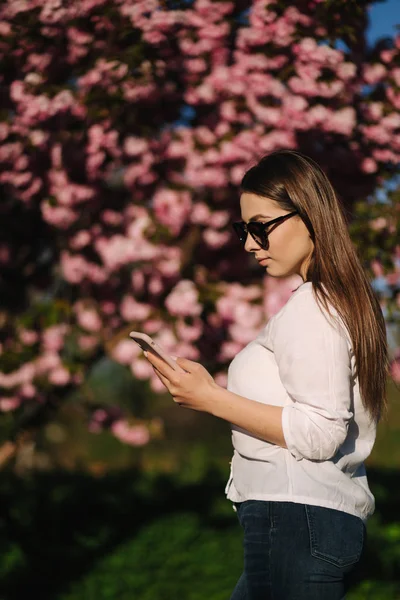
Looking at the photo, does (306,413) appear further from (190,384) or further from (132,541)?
(132,541)

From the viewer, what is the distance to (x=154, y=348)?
197 centimetres

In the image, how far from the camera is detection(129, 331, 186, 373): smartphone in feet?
6.40

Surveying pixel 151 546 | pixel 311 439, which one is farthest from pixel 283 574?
pixel 151 546

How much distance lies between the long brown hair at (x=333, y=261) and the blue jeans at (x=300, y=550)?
338mm

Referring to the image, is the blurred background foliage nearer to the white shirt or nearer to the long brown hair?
the long brown hair

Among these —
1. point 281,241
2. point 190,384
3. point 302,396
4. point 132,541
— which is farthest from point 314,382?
point 132,541

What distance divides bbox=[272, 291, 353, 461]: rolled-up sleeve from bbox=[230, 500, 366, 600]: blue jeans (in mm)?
155

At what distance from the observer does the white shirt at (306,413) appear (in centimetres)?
184

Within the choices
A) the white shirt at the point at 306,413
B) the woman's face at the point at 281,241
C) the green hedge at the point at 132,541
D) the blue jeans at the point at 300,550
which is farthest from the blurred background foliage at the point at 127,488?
the blue jeans at the point at 300,550

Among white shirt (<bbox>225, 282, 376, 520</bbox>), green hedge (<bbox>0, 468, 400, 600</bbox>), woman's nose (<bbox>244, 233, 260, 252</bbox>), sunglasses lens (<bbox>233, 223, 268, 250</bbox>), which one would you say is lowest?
green hedge (<bbox>0, 468, 400, 600</bbox>)

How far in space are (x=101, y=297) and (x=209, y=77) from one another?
181cm

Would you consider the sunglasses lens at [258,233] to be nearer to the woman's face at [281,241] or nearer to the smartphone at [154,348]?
the woman's face at [281,241]

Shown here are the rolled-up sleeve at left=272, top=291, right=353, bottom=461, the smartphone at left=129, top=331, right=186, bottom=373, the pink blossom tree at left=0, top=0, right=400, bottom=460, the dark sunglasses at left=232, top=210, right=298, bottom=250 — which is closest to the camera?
the rolled-up sleeve at left=272, top=291, right=353, bottom=461

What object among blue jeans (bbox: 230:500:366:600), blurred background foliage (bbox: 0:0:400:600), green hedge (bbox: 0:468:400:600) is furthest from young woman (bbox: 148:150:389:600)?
green hedge (bbox: 0:468:400:600)
